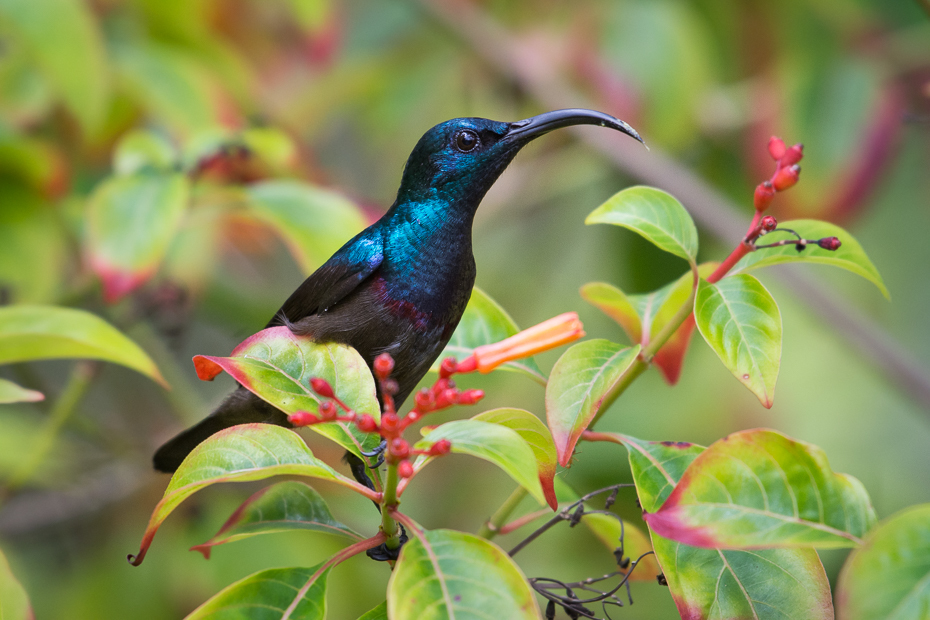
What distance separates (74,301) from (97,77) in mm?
808

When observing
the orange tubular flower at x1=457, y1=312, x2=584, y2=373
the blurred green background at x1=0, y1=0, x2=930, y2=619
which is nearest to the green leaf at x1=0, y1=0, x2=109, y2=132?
the blurred green background at x1=0, y1=0, x2=930, y2=619

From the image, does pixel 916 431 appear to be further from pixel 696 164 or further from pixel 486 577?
pixel 486 577

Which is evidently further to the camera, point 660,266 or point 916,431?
point 916,431

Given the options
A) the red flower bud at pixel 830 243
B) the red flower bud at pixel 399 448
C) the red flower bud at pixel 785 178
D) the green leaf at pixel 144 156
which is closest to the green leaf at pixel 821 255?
the red flower bud at pixel 830 243

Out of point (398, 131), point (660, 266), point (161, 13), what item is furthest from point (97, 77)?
point (660, 266)

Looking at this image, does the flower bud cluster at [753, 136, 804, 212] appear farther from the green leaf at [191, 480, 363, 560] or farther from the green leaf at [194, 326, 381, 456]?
the green leaf at [191, 480, 363, 560]

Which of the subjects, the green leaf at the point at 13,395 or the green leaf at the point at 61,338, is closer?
the green leaf at the point at 13,395

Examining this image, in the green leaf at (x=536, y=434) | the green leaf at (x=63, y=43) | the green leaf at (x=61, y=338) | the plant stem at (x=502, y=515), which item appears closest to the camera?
the green leaf at (x=536, y=434)

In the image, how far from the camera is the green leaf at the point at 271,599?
1.24 metres

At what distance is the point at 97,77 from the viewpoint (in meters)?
2.77

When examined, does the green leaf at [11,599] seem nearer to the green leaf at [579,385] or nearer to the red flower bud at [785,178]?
the green leaf at [579,385]

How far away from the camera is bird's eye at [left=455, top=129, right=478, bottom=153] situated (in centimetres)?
182

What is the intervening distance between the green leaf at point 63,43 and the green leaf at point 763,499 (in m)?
2.46

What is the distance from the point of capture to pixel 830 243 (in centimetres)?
134
